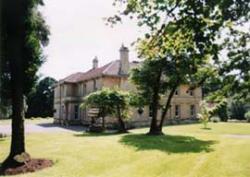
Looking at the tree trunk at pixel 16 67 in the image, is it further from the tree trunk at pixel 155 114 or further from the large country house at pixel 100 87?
the large country house at pixel 100 87

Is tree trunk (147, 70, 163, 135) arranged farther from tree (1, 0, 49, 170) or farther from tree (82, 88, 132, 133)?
tree (1, 0, 49, 170)

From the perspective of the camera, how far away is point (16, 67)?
634 inches

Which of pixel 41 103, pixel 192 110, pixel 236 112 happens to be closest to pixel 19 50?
pixel 192 110

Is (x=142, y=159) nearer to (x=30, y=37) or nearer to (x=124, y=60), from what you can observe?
(x=30, y=37)

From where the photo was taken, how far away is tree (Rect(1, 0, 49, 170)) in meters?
15.5

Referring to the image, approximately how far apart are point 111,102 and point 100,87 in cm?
1091

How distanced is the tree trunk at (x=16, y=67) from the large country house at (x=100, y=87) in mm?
26467

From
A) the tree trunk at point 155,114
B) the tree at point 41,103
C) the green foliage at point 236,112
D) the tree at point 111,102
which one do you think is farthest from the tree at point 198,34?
the tree at point 41,103

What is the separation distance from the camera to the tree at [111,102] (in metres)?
32.2

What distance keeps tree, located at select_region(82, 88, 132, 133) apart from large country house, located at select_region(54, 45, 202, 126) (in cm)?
967

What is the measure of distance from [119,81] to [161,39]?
117 feet

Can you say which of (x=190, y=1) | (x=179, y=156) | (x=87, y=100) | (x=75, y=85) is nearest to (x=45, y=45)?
(x=179, y=156)

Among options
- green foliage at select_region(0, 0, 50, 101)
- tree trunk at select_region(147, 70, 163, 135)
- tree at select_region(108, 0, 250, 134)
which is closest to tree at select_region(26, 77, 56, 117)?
tree trunk at select_region(147, 70, 163, 135)

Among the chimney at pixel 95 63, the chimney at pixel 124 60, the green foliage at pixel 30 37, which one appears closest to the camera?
the green foliage at pixel 30 37
